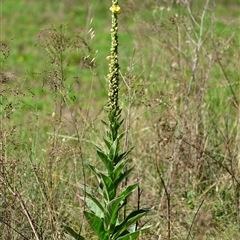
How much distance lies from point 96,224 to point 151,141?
2.04 meters

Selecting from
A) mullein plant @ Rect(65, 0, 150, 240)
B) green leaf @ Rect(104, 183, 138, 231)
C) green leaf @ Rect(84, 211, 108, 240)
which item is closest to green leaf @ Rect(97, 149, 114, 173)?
mullein plant @ Rect(65, 0, 150, 240)

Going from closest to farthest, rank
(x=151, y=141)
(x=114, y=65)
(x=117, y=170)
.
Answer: (x=114, y=65)
(x=117, y=170)
(x=151, y=141)

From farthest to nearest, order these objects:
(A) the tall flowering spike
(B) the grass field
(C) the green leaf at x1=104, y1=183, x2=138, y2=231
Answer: (B) the grass field, (C) the green leaf at x1=104, y1=183, x2=138, y2=231, (A) the tall flowering spike

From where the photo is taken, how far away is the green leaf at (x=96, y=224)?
13.4 ft

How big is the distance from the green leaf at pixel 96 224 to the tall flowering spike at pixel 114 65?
24.3 inches

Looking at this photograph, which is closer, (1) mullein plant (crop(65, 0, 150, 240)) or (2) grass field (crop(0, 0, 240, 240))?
(1) mullein plant (crop(65, 0, 150, 240))

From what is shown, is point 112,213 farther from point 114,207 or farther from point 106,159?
point 106,159

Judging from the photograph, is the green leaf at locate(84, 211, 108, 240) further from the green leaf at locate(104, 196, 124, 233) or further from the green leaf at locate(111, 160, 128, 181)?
the green leaf at locate(111, 160, 128, 181)

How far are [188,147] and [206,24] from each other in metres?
1.51

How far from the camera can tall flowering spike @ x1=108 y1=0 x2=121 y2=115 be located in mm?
3902

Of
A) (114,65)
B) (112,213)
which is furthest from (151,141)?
(114,65)

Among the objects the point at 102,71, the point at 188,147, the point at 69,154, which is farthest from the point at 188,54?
the point at 102,71

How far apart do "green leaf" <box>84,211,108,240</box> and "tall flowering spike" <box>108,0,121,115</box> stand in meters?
0.62

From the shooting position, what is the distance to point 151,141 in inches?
239
